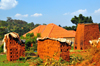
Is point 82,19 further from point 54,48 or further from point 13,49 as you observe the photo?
point 13,49

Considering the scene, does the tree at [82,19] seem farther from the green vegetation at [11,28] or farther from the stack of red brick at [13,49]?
the stack of red brick at [13,49]

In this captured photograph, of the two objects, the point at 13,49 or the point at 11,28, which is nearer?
the point at 13,49

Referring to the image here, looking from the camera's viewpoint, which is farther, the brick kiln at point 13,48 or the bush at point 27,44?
the bush at point 27,44

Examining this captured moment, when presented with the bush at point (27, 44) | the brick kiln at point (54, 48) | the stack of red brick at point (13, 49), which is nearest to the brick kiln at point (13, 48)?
the stack of red brick at point (13, 49)

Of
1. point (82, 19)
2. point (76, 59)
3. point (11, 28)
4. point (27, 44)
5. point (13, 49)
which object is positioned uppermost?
point (82, 19)

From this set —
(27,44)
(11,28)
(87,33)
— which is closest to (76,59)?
(87,33)

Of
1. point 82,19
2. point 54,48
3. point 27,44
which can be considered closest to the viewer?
point 54,48

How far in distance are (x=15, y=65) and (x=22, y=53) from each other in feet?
7.20

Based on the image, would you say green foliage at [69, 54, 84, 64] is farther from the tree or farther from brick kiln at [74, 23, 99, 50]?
the tree

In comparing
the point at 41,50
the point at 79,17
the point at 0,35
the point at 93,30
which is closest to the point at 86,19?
the point at 79,17

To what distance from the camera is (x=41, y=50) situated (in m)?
9.85

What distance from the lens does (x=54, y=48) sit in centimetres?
854

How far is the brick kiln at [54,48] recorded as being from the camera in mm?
8117

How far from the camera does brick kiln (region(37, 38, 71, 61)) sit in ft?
26.6
